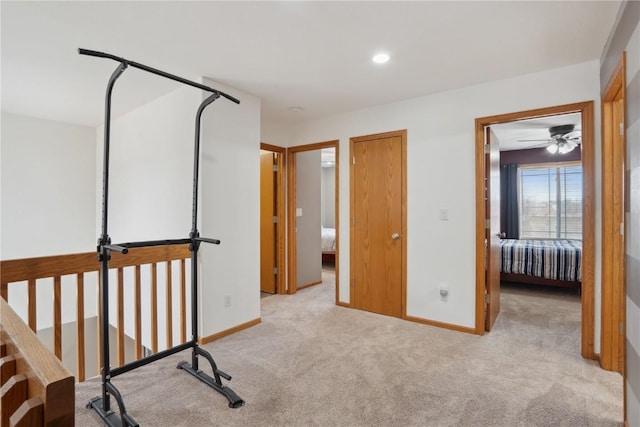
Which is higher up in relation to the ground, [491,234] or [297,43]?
[297,43]

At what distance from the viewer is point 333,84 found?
3154 mm

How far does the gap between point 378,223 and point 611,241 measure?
200 cm

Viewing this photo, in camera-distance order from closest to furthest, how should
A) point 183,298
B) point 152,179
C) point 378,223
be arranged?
point 183,298 < point 152,179 < point 378,223

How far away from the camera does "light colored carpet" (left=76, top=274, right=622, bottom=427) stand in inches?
76.3

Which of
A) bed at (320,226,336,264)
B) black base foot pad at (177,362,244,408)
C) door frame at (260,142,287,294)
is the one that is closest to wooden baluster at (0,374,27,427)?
black base foot pad at (177,362,244,408)

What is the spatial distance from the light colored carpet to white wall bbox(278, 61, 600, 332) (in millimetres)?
392

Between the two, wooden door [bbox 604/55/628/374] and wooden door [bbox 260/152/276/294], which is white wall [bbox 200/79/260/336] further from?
wooden door [bbox 604/55/628/374]

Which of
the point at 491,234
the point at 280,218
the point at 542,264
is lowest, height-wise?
the point at 542,264

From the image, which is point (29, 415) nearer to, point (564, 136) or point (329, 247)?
point (329, 247)

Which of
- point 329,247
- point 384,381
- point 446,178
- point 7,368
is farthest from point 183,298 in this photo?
point 329,247

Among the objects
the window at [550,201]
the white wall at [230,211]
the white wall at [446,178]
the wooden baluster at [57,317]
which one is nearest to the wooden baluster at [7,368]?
the wooden baluster at [57,317]

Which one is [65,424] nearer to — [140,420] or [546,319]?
[140,420]

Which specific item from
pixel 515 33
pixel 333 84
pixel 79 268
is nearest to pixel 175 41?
pixel 333 84

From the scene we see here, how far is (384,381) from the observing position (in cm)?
232
